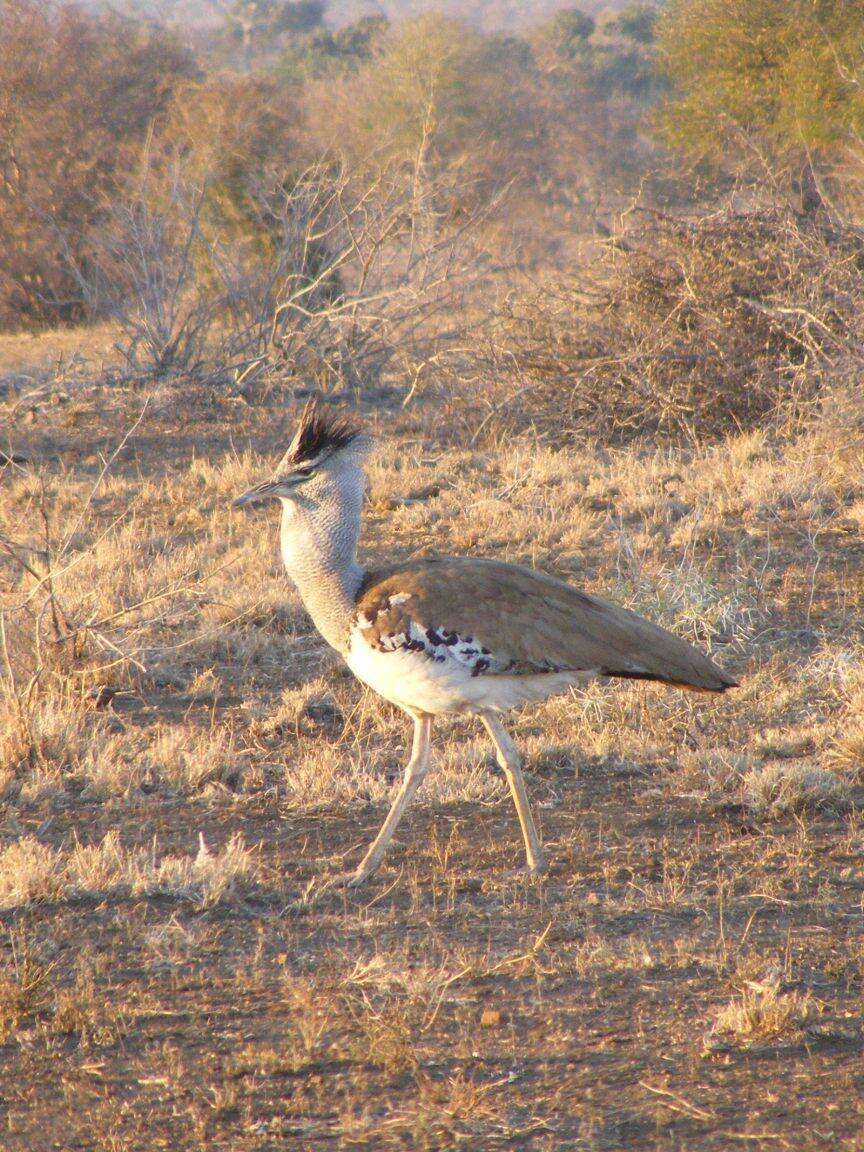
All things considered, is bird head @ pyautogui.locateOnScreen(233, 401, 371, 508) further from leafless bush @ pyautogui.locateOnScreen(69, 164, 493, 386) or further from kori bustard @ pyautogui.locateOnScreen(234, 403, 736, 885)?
leafless bush @ pyautogui.locateOnScreen(69, 164, 493, 386)

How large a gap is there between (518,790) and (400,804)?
351 millimetres

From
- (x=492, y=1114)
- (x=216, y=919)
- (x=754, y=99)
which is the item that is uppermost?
(x=492, y=1114)

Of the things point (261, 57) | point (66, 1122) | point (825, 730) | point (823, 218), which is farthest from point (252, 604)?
point (261, 57)

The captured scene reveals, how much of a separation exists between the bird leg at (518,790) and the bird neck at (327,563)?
51 cm

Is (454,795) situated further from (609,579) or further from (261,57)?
(261,57)

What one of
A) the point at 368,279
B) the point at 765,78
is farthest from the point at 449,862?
the point at 765,78

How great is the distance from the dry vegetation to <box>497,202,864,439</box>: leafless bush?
0.03 meters

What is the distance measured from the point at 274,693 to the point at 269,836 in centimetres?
146

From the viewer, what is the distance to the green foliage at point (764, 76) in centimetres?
1614

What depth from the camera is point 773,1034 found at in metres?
2.95

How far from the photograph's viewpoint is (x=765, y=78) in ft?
57.1

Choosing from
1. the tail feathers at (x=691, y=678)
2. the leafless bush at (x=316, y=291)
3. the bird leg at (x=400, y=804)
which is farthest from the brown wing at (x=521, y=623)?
the leafless bush at (x=316, y=291)

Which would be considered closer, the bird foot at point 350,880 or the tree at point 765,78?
the bird foot at point 350,880

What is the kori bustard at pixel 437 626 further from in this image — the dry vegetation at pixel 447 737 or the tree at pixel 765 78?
the tree at pixel 765 78
